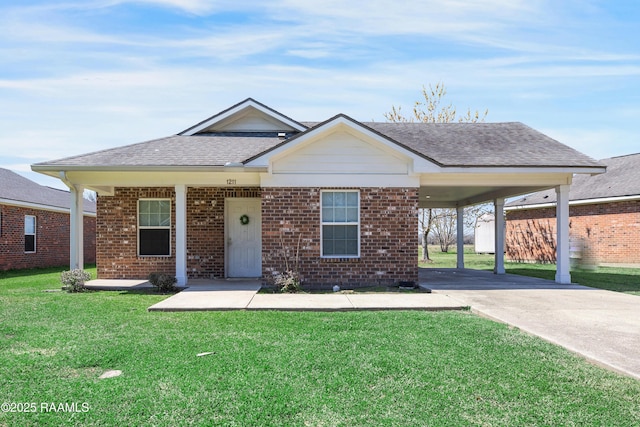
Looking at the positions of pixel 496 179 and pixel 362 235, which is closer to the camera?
pixel 362 235

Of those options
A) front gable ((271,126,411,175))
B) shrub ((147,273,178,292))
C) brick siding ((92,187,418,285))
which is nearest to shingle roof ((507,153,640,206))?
brick siding ((92,187,418,285))

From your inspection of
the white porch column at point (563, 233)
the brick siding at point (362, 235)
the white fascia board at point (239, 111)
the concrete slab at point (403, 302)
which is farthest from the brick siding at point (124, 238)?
the white porch column at point (563, 233)

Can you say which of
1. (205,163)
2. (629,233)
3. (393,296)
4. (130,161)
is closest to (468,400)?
(393,296)

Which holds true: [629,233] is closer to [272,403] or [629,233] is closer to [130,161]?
[130,161]

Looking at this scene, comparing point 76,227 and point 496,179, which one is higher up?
point 496,179

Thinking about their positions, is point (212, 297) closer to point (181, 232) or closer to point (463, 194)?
point (181, 232)

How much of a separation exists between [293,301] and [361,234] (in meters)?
3.01

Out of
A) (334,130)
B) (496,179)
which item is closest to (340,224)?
(334,130)

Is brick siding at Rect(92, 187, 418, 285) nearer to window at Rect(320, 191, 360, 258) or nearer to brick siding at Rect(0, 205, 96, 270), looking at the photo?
window at Rect(320, 191, 360, 258)

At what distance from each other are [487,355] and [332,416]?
8.07ft

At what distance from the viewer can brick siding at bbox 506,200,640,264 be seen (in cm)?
2069

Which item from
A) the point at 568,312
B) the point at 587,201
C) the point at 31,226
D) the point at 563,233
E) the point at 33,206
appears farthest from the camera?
the point at 587,201

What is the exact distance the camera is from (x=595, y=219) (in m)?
22.3

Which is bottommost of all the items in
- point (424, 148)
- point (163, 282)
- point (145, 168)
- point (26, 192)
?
point (163, 282)
